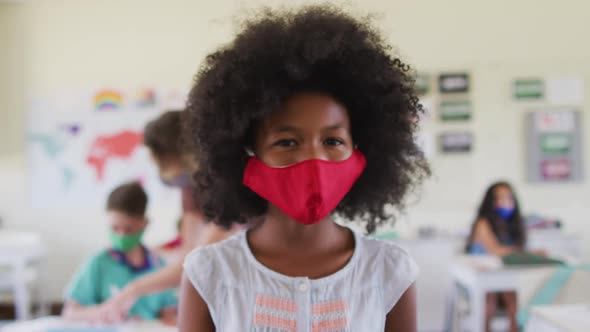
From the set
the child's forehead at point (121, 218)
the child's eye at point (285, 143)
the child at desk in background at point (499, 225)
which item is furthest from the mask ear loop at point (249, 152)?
the child at desk in background at point (499, 225)

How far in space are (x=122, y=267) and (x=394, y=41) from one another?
315cm

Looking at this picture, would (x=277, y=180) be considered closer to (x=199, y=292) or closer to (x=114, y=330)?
(x=199, y=292)

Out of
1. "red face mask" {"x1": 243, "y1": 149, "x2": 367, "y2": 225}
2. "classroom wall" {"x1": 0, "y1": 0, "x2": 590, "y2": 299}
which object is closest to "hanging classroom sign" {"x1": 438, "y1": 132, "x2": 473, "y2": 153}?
"classroom wall" {"x1": 0, "y1": 0, "x2": 590, "y2": 299}

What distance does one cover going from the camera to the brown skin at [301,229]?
35.0 inches

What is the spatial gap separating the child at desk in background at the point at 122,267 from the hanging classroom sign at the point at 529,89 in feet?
11.7

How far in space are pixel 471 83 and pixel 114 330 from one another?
373 centimetres

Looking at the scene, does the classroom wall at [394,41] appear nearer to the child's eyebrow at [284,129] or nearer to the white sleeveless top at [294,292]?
the white sleeveless top at [294,292]

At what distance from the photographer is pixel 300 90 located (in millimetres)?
930

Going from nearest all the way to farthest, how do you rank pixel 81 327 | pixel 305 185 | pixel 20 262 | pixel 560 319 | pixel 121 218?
pixel 305 185 < pixel 560 319 < pixel 81 327 < pixel 121 218 < pixel 20 262

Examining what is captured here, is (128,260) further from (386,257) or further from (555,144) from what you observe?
(555,144)

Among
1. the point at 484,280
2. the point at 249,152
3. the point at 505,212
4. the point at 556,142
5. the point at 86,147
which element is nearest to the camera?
the point at 249,152

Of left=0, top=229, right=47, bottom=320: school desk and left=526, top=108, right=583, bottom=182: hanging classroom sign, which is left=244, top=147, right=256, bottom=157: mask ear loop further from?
left=526, top=108, right=583, bottom=182: hanging classroom sign

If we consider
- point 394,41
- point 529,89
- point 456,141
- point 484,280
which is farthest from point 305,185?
point 529,89

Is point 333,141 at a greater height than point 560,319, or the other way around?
point 333,141
